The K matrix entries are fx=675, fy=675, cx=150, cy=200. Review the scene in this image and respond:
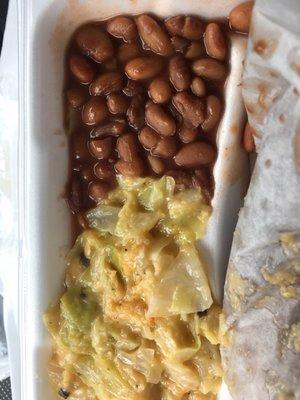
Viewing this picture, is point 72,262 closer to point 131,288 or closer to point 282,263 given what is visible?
point 131,288

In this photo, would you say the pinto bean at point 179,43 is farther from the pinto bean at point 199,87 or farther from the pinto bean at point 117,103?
the pinto bean at point 117,103

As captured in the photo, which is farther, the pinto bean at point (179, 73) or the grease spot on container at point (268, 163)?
the pinto bean at point (179, 73)

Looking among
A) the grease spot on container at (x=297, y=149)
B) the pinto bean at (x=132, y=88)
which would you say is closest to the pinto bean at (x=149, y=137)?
the pinto bean at (x=132, y=88)

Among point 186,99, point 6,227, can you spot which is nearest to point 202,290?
point 186,99

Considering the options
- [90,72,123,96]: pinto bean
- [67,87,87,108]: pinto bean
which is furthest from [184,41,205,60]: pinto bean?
[67,87,87,108]: pinto bean

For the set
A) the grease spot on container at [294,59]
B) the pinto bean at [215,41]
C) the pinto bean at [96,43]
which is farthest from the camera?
the pinto bean at [96,43]
